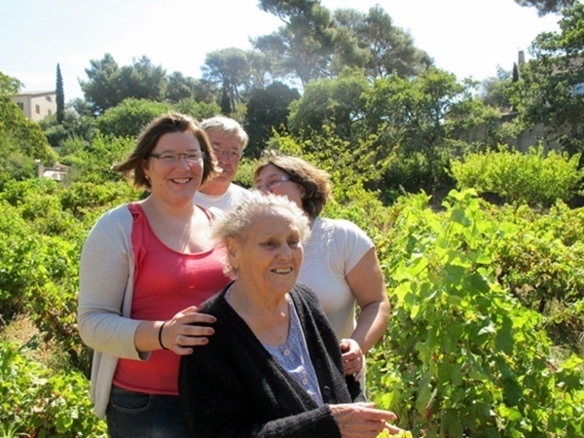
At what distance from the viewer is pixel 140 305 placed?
2014 mm

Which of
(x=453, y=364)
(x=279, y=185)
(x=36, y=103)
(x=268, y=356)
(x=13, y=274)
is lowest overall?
(x=13, y=274)

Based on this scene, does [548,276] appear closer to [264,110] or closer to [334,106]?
[334,106]

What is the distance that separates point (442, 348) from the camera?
236cm

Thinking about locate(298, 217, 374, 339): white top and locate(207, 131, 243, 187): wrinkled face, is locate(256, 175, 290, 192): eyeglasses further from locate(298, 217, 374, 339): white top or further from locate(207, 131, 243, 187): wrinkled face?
locate(207, 131, 243, 187): wrinkled face

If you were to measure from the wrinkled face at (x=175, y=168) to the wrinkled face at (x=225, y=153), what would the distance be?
1120 mm

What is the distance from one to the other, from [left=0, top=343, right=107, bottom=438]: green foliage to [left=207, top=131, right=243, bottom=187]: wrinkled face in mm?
1392

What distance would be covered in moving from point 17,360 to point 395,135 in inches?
888

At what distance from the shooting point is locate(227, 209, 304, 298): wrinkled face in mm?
1922

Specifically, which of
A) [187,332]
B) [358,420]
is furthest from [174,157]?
[358,420]

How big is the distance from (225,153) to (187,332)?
1.87m

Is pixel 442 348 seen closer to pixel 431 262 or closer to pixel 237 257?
pixel 431 262

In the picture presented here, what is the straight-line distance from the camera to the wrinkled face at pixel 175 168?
2.22 metres

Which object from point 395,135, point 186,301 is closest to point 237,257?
point 186,301

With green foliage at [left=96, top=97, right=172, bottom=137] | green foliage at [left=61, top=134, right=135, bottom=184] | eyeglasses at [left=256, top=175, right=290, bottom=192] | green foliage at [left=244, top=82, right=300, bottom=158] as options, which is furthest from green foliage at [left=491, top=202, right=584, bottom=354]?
green foliage at [left=96, top=97, right=172, bottom=137]
